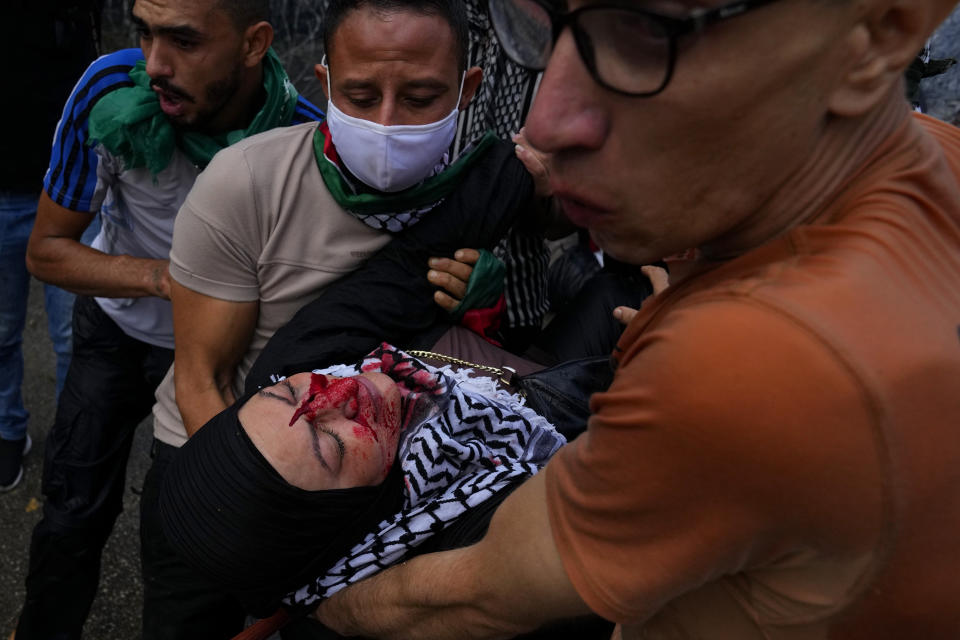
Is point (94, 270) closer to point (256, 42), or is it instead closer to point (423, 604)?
point (256, 42)

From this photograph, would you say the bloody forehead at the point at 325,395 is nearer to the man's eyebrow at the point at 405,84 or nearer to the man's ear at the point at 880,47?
the man's eyebrow at the point at 405,84

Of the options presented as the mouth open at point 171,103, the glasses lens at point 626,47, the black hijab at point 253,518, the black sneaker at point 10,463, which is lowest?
the black sneaker at point 10,463

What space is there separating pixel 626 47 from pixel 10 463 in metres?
3.85

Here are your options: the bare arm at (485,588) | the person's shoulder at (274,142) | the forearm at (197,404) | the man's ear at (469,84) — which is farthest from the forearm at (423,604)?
the man's ear at (469,84)

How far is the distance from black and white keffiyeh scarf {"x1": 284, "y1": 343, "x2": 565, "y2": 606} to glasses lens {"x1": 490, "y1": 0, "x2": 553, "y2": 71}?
90 cm

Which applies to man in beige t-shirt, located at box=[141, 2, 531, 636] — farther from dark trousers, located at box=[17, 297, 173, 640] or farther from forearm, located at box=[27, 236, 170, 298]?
dark trousers, located at box=[17, 297, 173, 640]

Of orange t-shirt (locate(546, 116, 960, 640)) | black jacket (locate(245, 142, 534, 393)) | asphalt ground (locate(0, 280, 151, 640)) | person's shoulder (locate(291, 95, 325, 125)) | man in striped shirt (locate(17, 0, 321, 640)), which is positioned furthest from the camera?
asphalt ground (locate(0, 280, 151, 640))

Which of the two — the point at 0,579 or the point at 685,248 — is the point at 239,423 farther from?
the point at 0,579

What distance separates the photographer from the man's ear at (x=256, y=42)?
2916mm

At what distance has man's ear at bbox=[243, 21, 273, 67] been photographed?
2.92 meters

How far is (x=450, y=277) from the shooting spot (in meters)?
2.23

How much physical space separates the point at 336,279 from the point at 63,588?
159 centimetres

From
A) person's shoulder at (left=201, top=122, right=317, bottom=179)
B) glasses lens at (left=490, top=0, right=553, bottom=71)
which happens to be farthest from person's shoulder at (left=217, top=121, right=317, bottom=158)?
glasses lens at (left=490, top=0, right=553, bottom=71)

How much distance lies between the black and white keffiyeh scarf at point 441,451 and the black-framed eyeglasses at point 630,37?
3.45 feet
